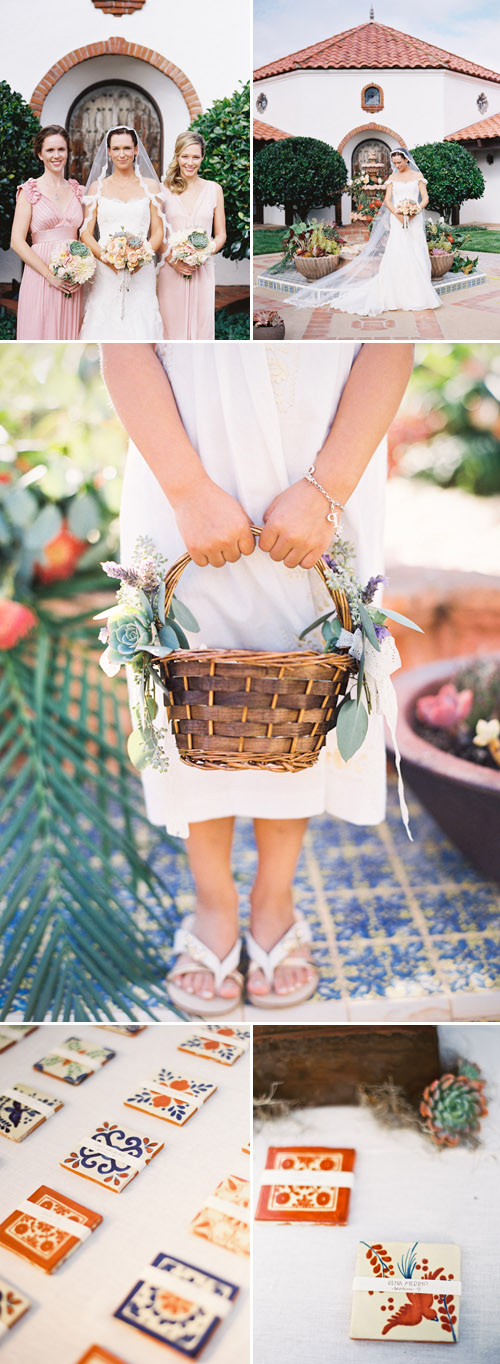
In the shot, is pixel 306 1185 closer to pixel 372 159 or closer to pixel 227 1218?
pixel 227 1218

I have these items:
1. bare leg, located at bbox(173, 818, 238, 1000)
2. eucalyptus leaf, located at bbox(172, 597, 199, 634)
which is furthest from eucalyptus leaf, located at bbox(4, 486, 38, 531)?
bare leg, located at bbox(173, 818, 238, 1000)

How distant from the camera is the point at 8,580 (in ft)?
Answer: 7.36

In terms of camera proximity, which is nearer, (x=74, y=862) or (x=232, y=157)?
(x=232, y=157)

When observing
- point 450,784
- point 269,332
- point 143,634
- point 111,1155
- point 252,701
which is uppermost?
point 269,332

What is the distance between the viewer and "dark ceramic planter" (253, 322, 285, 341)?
2.07 metres

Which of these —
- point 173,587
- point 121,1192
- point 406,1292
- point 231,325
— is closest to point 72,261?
point 231,325

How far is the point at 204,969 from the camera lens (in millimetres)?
2338

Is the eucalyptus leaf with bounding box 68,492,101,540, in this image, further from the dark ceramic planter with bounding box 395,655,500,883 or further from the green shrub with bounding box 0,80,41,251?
the dark ceramic planter with bounding box 395,655,500,883

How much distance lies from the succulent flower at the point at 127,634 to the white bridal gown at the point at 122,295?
556mm

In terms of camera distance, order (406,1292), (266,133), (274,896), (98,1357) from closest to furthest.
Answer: (98,1357), (406,1292), (266,133), (274,896)

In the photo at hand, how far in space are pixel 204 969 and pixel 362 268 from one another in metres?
1.49

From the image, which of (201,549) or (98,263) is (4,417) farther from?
(201,549)

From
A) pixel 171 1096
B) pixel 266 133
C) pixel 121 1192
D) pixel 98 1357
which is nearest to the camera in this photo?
pixel 98 1357

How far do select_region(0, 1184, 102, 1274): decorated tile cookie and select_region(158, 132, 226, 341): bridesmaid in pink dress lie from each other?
161cm
